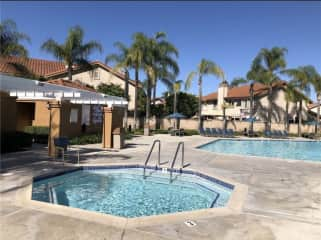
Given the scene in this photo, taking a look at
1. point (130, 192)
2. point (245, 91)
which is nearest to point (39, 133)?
point (130, 192)

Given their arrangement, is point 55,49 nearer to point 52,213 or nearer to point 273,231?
point 52,213

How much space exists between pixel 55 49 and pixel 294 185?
24.9 m

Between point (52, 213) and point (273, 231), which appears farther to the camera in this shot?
point (52, 213)

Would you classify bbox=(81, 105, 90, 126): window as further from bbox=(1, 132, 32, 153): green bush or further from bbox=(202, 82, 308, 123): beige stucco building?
bbox=(202, 82, 308, 123): beige stucco building

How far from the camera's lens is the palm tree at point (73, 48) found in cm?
2588

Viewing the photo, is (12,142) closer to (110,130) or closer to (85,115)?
(110,130)

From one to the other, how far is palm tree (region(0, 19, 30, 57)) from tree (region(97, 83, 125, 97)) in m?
16.5

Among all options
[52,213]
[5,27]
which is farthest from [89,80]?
[52,213]

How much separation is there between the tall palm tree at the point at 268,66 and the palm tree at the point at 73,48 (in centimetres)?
1893

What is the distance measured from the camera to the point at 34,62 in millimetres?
37906

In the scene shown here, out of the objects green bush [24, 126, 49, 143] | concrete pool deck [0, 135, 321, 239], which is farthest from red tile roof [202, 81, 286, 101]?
concrete pool deck [0, 135, 321, 239]

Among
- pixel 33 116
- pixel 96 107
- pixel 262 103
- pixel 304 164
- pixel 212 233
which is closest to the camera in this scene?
pixel 212 233

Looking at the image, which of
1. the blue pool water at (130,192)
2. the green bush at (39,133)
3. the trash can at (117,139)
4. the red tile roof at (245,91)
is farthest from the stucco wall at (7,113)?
the red tile roof at (245,91)

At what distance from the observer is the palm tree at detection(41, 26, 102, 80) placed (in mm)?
25875
